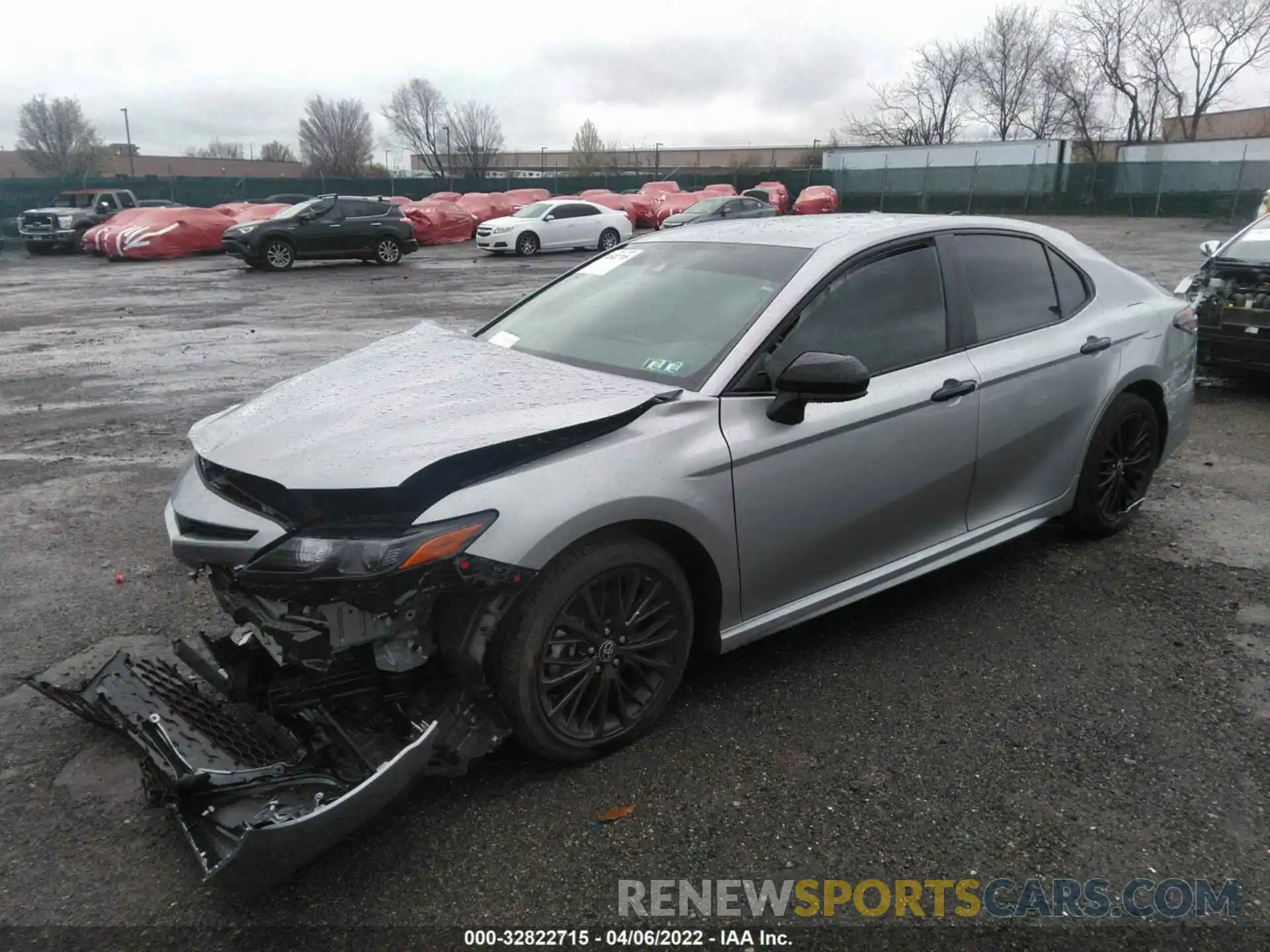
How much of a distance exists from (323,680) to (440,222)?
30606 mm

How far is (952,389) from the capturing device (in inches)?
146

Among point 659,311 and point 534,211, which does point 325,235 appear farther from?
point 659,311

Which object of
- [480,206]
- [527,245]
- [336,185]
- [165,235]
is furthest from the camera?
[336,185]

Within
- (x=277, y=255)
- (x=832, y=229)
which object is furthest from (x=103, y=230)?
(x=832, y=229)

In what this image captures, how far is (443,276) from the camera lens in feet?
68.9

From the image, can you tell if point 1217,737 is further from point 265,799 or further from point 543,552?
point 265,799

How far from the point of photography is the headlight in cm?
251

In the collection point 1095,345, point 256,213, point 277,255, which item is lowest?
point 277,255

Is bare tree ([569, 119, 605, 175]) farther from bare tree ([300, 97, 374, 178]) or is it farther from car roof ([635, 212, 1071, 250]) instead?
car roof ([635, 212, 1071, 250])

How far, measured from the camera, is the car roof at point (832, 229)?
149 inches

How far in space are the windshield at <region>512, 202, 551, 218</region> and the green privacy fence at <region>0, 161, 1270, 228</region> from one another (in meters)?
11.3

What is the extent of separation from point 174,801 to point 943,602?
3.13 metres

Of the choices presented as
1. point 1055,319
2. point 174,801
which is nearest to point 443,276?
point 1055,319

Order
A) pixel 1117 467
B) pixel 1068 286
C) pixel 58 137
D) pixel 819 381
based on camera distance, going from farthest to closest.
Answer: pixel 58 137 < pixel 1117 467 < pixel 1068 286 < pixel 819 381
